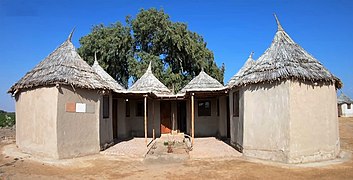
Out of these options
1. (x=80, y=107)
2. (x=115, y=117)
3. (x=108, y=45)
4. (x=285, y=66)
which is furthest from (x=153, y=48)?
(x=285, y=66)

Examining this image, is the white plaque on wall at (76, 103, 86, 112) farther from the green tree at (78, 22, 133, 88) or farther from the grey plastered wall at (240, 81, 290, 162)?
the green tree at (78, 22, 133, 88)

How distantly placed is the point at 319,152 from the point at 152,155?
20.5 ft

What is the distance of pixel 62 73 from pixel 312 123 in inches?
368

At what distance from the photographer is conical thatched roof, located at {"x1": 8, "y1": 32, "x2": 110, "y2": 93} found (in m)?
11.1

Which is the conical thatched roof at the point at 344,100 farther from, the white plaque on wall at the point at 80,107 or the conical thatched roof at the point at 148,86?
the white plaque on wall at the point at 80,107

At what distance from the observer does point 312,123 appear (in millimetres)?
10320

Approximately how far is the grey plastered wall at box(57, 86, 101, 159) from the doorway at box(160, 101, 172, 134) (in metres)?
7.74

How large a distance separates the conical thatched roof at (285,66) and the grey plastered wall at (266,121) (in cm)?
33

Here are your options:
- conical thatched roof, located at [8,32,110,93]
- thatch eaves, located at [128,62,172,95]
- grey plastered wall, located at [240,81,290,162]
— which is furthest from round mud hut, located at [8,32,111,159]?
thatch eaves, located at [128,62,172,95]

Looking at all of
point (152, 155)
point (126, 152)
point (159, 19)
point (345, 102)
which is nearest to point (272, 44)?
point (152, 155)

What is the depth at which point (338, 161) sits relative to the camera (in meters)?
10.2

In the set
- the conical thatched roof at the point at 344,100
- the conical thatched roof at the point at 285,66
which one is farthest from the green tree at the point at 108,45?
the conical thatched roof at the point at 344,100

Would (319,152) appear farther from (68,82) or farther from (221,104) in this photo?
(68,82)

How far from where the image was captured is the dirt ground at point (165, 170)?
8461 mm
